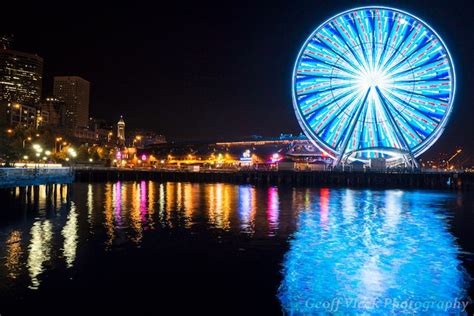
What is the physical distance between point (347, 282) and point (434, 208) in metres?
22.4

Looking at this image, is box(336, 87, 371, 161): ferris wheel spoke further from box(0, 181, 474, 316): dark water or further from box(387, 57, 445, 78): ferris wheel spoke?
box(0, 181, 474, 316): dark water

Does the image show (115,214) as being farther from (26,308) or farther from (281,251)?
(26,308)

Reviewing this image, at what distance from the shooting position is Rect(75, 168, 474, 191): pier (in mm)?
62312

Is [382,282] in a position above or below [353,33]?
below

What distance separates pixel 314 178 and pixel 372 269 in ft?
171

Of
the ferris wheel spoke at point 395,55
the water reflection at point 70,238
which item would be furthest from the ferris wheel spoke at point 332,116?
the water reflection at point 70,238

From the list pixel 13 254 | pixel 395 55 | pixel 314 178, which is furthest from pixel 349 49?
pixel 13 254

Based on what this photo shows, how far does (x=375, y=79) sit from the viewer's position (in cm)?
5572

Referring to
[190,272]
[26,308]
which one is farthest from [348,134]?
[26,308]

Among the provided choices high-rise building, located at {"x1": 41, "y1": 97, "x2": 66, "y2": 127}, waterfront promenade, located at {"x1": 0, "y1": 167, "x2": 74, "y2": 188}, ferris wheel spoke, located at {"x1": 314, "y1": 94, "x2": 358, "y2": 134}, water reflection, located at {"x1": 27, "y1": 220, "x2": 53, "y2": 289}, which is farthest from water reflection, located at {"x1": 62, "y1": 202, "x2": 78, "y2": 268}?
high-rise building, located at {"x1": 41, "y1": 97, "x2": 66, "y2": 127}

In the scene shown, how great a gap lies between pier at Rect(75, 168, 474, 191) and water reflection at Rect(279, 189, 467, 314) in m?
40.0

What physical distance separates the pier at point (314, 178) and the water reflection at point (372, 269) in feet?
131

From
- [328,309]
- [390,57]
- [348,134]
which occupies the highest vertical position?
[390,57]

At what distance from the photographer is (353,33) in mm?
55094
